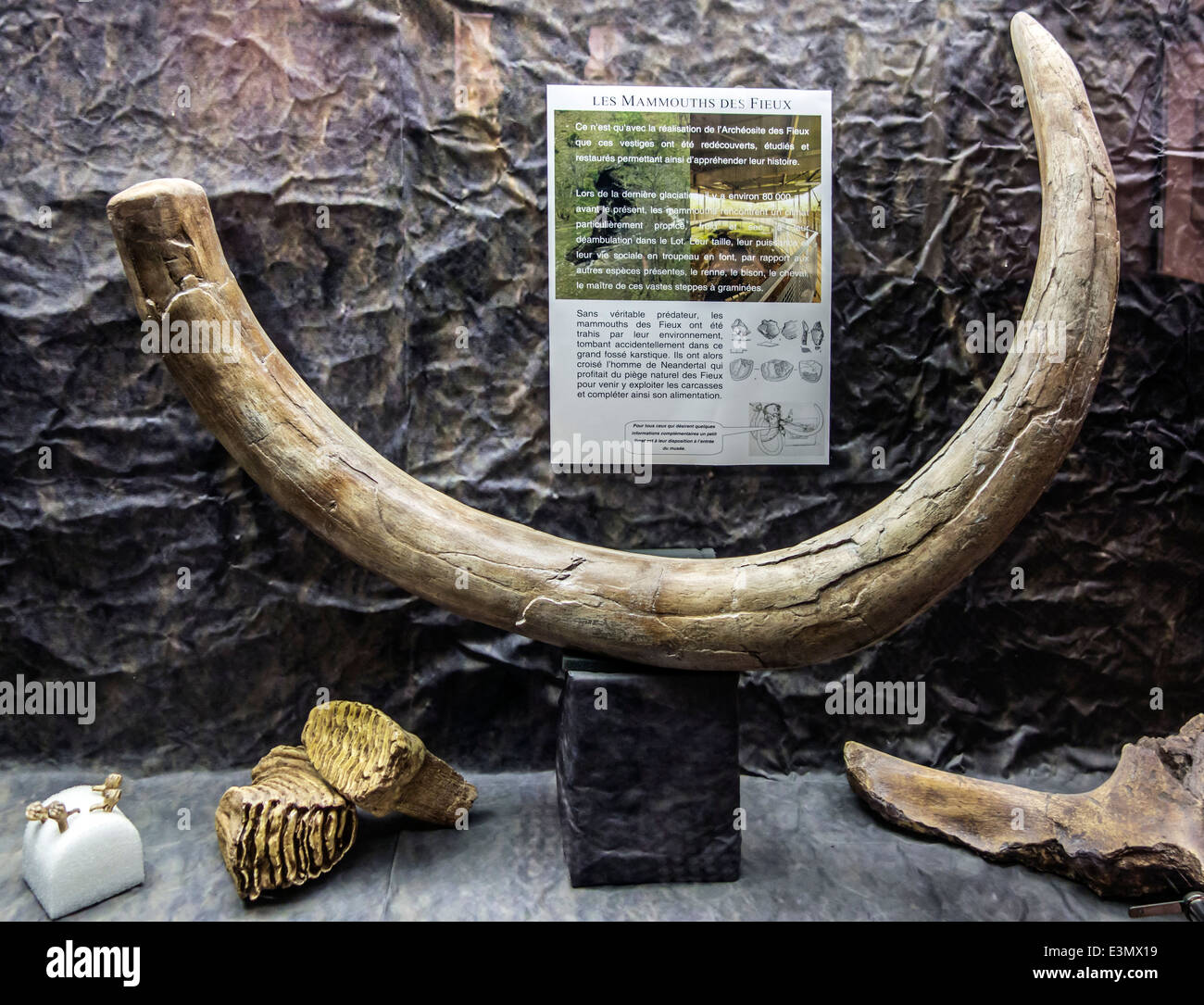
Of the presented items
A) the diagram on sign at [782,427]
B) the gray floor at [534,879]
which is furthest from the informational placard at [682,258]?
the gray floor at [534,879]

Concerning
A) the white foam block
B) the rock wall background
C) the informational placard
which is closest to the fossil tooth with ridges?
the white foam block

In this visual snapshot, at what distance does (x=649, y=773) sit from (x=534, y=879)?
15.4 inches

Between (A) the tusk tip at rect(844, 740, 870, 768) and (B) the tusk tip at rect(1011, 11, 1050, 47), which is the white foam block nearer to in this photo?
(A) the tusk tip at rect(844, 740, 870, 768)

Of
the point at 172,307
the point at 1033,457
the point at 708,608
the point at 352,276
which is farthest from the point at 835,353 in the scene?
the point at 172,307

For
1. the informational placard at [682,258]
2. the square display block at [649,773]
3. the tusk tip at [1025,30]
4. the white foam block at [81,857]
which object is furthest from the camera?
the informational placard at [682,258]

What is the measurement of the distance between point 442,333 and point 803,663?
136cm

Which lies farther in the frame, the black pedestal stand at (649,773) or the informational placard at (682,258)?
the informational placard at (682,258)

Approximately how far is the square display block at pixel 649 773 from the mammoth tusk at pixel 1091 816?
0.57 meters

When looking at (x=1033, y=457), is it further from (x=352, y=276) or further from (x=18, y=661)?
(x=18, y=661)

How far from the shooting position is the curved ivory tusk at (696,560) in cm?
211

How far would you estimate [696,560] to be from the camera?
7.47 ft

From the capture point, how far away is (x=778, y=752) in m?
2.79

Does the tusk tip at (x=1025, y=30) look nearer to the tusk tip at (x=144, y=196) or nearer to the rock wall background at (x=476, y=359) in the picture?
the rock wall background at (x=476, y=359)

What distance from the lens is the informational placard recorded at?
2.56 metres
